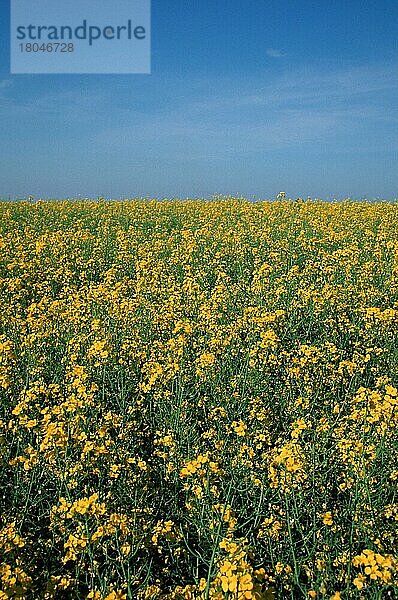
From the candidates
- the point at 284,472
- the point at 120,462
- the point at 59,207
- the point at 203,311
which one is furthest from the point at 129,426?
the point at 59,207

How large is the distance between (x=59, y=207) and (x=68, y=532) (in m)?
15.9

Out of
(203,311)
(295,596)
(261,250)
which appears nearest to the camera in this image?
(295,596)

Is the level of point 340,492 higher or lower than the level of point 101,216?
lower

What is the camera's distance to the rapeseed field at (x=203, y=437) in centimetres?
280

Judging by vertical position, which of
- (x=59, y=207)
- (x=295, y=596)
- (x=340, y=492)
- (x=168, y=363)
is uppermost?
(x=59, y=207)

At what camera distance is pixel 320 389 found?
486 cm

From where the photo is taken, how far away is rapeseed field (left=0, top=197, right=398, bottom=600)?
9.19 feet

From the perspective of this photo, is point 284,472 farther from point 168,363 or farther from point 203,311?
point 203,311

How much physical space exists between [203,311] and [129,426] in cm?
225

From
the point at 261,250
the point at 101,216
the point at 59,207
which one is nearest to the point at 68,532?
the point at 261,250

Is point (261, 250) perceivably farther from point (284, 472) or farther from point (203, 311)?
point (284, 472)

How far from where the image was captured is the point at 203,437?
395 cm

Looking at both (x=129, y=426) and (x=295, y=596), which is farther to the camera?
(x=129, y=426)

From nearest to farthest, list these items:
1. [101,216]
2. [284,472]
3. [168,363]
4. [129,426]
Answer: [284,472] → [129,426] → [168,363] → [101,216]
